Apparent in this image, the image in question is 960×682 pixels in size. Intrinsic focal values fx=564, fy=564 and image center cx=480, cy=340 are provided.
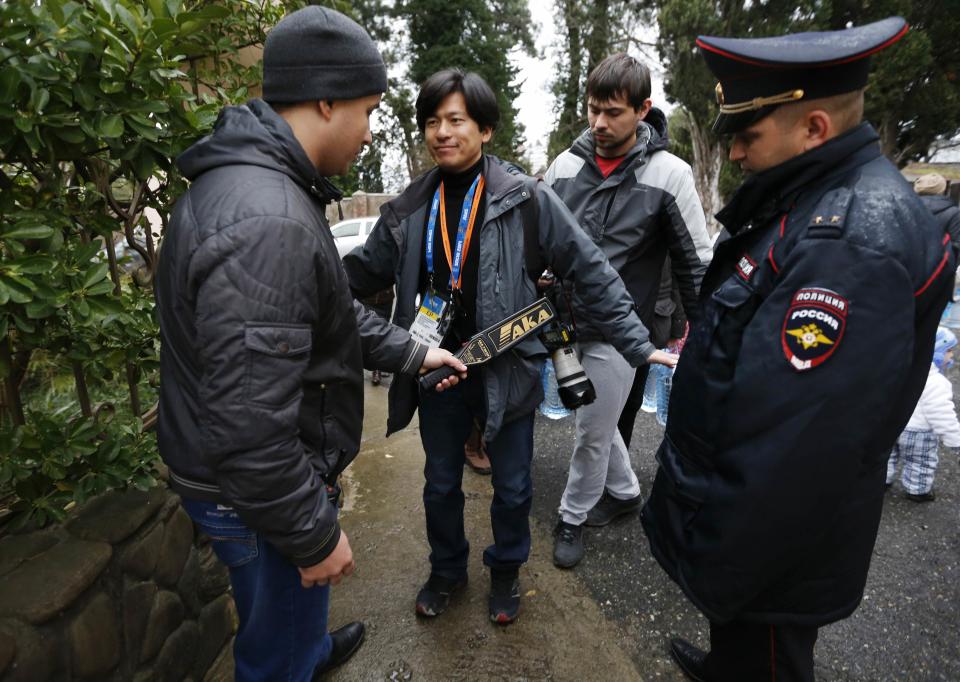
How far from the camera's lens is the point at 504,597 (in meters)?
2.37

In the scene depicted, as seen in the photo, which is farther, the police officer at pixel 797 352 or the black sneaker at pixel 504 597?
the black sneaker at pixel 504 597

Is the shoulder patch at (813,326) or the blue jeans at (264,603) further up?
the shoulder patch at (813,326)

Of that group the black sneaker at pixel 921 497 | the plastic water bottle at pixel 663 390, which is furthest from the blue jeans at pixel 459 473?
the black sneaker at pixel 921 497

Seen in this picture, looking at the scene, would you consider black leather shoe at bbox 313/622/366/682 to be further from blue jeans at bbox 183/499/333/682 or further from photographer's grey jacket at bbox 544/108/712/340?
photographer's grey jacket at bbox 544/108/712/340

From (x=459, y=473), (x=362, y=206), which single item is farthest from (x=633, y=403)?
(x=362, y=206)

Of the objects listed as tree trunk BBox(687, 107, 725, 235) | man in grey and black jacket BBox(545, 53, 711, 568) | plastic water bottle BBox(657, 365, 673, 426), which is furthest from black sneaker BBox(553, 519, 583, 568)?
tree trunk BBox(687, 107, 725, 235)

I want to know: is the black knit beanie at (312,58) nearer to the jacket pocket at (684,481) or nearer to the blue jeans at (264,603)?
the blue jeans at (264,603)

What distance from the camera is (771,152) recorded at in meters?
1.37

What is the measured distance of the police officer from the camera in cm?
114

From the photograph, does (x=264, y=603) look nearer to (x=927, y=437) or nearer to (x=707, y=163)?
(x=927, y=437)

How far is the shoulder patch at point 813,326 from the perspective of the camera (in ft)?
3.72

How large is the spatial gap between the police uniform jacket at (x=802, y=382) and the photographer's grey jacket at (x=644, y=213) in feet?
3.21

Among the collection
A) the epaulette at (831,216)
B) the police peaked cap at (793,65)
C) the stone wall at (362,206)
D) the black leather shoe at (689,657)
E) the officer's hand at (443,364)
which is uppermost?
the police peaked cap at (793,65)

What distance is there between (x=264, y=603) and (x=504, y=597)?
1.18 metres
